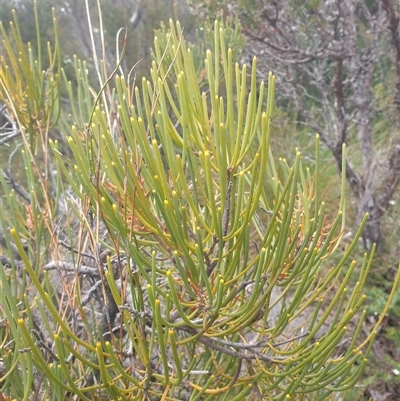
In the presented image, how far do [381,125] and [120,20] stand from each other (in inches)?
110

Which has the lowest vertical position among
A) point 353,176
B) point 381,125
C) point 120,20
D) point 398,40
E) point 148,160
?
point 381,125

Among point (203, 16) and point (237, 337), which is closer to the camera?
point (237, 337)

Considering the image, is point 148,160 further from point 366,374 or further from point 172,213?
point 366,374

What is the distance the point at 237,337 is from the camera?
0.83 metres

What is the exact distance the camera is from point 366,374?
1.81 meters

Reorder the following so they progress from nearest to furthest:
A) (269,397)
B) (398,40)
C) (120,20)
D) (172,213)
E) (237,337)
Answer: (172,213)
(269,397)
(237,337)
(398,40)
(120,20)

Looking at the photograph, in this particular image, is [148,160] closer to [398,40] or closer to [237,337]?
[237,337]

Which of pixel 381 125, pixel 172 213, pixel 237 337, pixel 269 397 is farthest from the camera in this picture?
pixel 381 125

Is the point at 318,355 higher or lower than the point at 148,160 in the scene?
lower

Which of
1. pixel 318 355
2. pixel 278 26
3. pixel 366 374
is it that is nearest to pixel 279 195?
pixel 318 355

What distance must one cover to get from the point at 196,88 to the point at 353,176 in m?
1.73

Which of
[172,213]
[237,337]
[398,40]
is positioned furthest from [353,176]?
[172,213]

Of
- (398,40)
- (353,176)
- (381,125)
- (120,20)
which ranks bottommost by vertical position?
(381,125)

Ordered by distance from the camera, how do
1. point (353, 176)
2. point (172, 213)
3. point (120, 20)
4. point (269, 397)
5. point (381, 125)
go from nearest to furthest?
1. point (172, 213)
2. point (269, 397)
3. point (353, 176)
4. point (381, 125)
5. point (120, 20)
